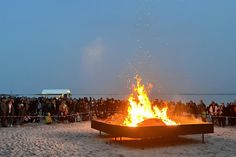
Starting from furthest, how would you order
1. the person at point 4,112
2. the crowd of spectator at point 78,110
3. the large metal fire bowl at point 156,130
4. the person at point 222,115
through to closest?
the crowd of spectator at point 78,110 < the person at point 222,115 < the person at point 4,112 < the large metal fire bowl at point 156,130

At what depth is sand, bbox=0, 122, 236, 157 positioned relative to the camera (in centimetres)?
1386

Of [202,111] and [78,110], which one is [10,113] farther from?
[202,111]

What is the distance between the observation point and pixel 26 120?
2614cm

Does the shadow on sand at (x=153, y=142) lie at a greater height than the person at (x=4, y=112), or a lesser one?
lesser

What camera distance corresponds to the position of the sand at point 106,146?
13859 mm

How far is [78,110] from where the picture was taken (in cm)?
2833

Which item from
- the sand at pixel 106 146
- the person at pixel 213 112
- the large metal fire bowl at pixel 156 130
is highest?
the person at pixel 213 112

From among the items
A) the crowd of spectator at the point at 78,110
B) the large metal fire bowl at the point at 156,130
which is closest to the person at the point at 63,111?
Answer: the crowd of spectator at the point at 78,110

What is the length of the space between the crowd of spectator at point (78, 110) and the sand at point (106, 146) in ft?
16.0

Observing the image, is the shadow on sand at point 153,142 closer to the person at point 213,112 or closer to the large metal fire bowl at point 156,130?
the large metal fire bowl at point 156,130

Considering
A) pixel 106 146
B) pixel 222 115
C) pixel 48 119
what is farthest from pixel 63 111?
pixel 106 146

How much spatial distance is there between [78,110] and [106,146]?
42.7ft

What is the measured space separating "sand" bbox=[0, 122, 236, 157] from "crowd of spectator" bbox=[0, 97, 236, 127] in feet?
16.0

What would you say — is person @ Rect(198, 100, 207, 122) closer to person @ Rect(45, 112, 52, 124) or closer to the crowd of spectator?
the crowd of spectator
